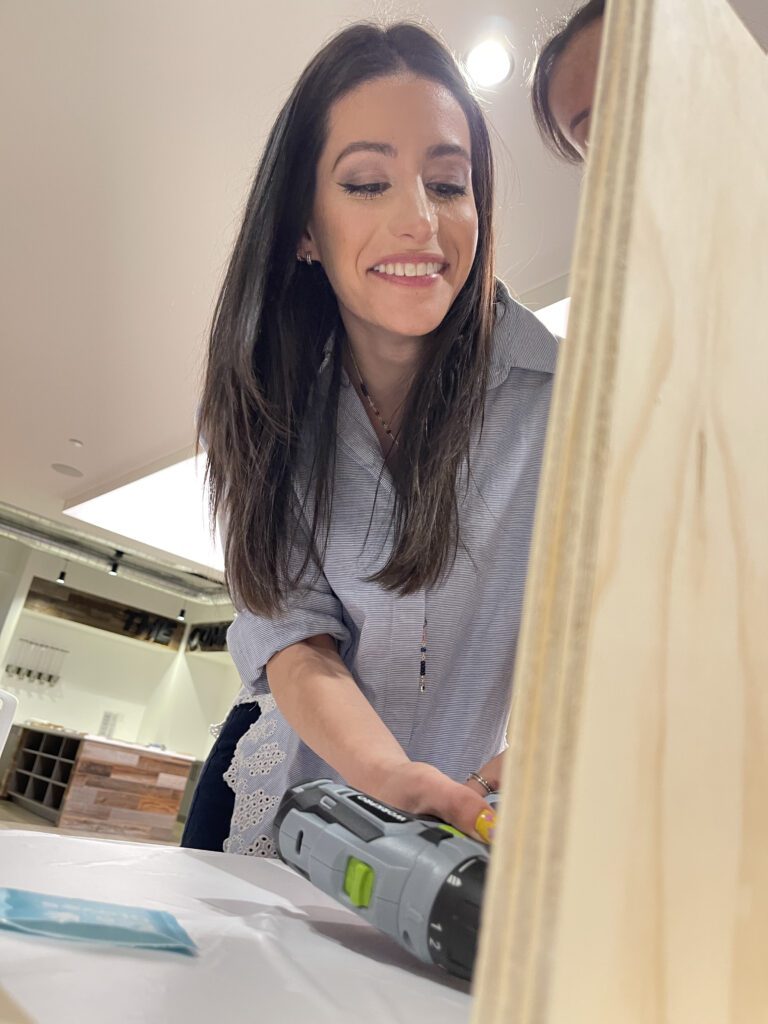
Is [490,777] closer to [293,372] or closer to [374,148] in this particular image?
[293,372]

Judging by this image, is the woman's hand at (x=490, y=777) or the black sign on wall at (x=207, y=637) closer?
the woman's hand at (x=490, y=777)

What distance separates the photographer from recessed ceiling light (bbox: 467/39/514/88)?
7.20 ft

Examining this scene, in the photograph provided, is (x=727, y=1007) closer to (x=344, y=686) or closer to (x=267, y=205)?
(x=344, y=686)

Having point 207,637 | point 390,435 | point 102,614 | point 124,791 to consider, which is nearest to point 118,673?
point 102,614

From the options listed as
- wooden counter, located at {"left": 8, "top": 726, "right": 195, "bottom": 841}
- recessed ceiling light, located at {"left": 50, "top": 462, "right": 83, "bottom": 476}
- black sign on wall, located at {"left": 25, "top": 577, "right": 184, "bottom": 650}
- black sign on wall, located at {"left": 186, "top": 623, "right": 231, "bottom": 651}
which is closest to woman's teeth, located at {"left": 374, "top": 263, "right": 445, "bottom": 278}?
recessed ceiling light, located at {"left": 50, "top": 462, "right": 83, "bottom": 476}

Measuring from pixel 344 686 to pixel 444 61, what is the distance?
804 millimetres

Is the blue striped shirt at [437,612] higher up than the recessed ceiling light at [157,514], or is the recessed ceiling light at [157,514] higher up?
the recessed ceiling light at [157,514]

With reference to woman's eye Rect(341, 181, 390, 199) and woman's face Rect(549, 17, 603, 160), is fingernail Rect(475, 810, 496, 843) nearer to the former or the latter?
woman's eye Rect(341, 181, 390, 199)

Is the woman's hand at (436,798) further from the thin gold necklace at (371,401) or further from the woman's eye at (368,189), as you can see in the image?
the woman's eye at (368,189)

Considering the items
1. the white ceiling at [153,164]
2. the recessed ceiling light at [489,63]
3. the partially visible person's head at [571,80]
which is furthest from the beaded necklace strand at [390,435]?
the recessed ceiling light at [489,63]

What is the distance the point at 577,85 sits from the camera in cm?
126

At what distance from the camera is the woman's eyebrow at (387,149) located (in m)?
0.94

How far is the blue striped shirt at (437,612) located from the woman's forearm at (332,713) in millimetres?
27

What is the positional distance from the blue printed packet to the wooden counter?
6484 millimetres
